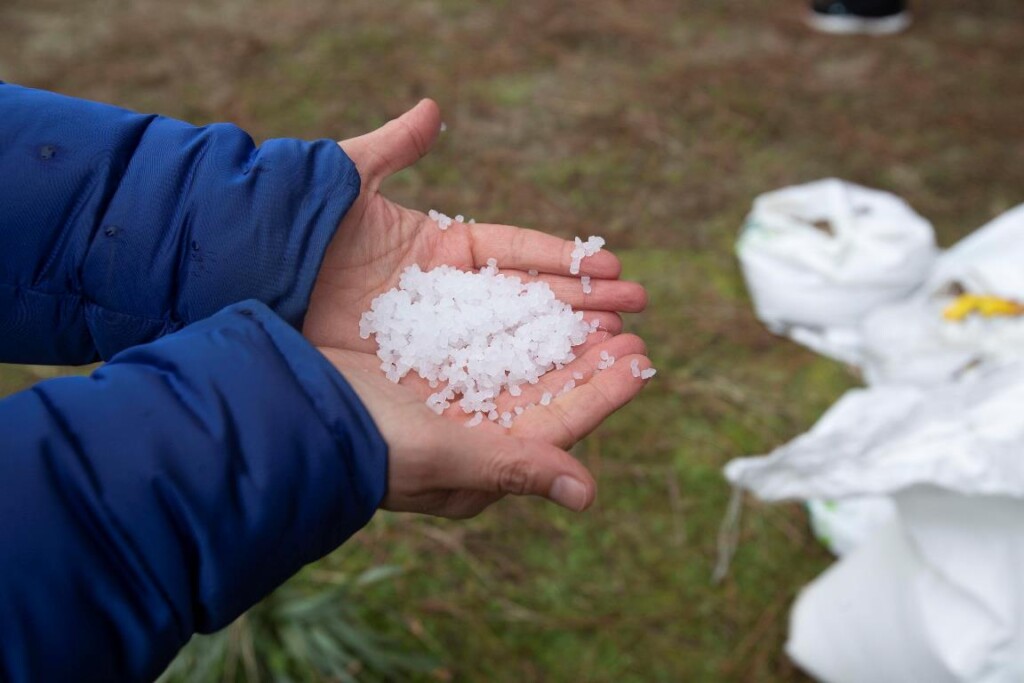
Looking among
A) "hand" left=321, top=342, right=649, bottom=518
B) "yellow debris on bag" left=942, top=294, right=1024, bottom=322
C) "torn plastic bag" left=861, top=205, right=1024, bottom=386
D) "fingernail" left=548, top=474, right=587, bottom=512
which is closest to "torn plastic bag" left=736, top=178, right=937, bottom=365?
"torn plastic bag" left=861, top=205, right=1024, bottom=386

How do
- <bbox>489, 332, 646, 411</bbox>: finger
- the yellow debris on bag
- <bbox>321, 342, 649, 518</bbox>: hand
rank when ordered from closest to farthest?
<bbox>321, 342, 649, 518</bbox>: hand, <bbox>489, 332, 646, 411</bbox>: finger, the yellow debris on bag

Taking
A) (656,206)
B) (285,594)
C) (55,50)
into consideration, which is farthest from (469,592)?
(55,50)

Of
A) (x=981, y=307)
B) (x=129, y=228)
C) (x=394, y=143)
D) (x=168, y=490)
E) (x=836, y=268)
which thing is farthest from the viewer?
(x=836, y=268)

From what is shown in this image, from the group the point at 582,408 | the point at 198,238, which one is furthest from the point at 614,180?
the point at 198,238

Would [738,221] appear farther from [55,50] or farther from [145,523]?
[55,50]

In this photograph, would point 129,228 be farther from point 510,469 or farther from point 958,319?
point 958,319

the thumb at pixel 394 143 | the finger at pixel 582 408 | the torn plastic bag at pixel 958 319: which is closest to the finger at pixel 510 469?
the finger at pixel 582 408

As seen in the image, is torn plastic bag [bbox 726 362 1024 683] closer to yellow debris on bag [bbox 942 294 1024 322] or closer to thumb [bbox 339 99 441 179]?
yellow debris on bag [bbox 942 294 1024 322]
